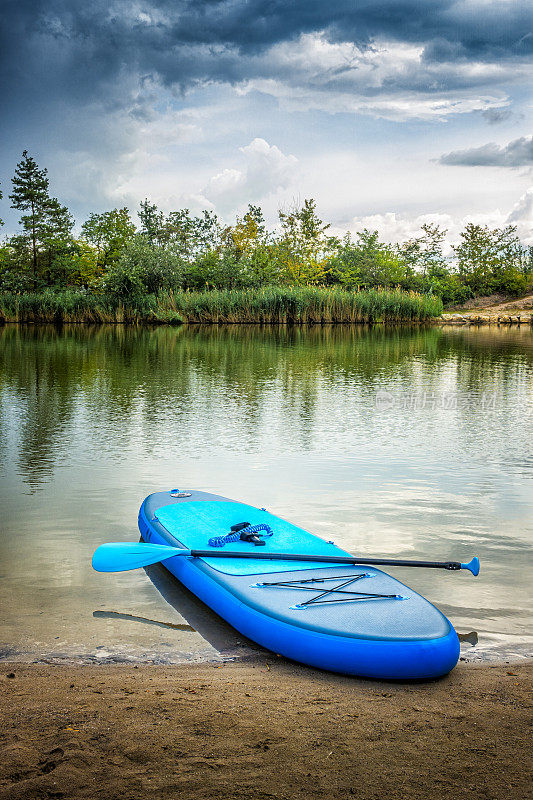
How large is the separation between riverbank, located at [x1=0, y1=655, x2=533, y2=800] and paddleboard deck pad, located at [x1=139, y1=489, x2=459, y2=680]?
107mm

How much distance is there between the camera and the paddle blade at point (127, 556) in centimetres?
396

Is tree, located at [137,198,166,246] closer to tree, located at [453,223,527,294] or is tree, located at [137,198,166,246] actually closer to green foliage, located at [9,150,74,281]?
green foliage, located at [9,150,74,281]

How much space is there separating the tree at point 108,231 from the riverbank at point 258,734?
4141 centimetres

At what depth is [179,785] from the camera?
2.18 meters

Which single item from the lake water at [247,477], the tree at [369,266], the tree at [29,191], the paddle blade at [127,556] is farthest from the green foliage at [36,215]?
the paddle blade at [127,556]

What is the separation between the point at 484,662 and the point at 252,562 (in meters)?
1.26

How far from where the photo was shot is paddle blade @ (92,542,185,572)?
Answer: 13.0 feet

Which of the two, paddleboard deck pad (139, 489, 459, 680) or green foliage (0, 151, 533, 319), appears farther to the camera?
green foliage (0, 151, 533, 319)

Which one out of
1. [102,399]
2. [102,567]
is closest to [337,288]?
[102,399]

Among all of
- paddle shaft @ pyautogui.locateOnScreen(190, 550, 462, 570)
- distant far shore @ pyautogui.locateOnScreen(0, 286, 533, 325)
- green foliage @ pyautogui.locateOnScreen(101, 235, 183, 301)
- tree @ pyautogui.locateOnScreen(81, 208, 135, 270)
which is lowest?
paddle shaft @ pyautogui.locateOnScreen(190, 550, 462, 570)

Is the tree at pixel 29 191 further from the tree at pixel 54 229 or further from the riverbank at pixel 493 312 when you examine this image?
the riverbank at pixel 493 312

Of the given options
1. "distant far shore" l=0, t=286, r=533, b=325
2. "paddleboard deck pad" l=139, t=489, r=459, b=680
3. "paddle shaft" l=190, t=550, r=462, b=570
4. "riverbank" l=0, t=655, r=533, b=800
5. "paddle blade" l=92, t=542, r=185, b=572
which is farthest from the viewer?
"distant far shore" l=0, t=286, r=533, b=325

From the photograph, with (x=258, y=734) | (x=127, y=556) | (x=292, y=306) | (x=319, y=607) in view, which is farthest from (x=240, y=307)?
(x=258, y=734)

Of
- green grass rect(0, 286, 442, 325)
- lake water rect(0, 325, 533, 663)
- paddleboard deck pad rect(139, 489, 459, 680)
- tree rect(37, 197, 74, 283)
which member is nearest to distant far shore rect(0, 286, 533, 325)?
green grass rect(0, 286, 442, 325)
